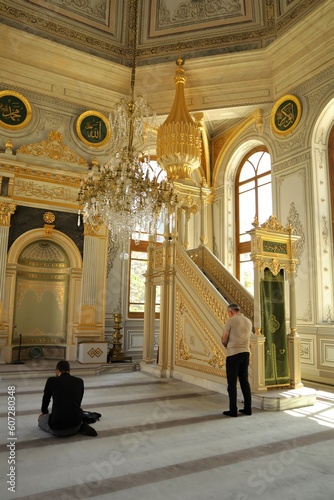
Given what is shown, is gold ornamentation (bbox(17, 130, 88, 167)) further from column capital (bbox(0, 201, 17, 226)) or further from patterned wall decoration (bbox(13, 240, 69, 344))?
patterned wall decoration (bbox(13, 240, 69, 344))

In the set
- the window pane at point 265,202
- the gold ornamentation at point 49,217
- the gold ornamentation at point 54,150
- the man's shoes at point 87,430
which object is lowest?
the man's shoes at point 87,430

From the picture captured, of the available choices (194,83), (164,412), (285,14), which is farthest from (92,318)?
(285,14)

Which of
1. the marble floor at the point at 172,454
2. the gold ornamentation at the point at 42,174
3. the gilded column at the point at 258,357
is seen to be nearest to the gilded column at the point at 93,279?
the gold ornamentation at the point at 42,174

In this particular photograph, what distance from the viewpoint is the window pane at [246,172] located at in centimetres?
955

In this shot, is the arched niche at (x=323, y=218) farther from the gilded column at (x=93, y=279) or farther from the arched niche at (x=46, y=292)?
the arched niche at (x=46, y=292)

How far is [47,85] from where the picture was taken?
28.0ft

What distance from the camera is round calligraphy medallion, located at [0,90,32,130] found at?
7.96 metres

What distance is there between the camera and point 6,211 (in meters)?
7.55

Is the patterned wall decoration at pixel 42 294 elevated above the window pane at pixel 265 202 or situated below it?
below

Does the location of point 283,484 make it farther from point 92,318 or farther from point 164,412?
point 92,318

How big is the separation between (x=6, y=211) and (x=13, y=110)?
2176 mm

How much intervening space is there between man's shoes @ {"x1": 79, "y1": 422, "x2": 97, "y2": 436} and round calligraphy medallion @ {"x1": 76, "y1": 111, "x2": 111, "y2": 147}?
264 inches

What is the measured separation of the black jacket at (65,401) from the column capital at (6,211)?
4.99m

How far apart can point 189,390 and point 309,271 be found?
3.08 meters
